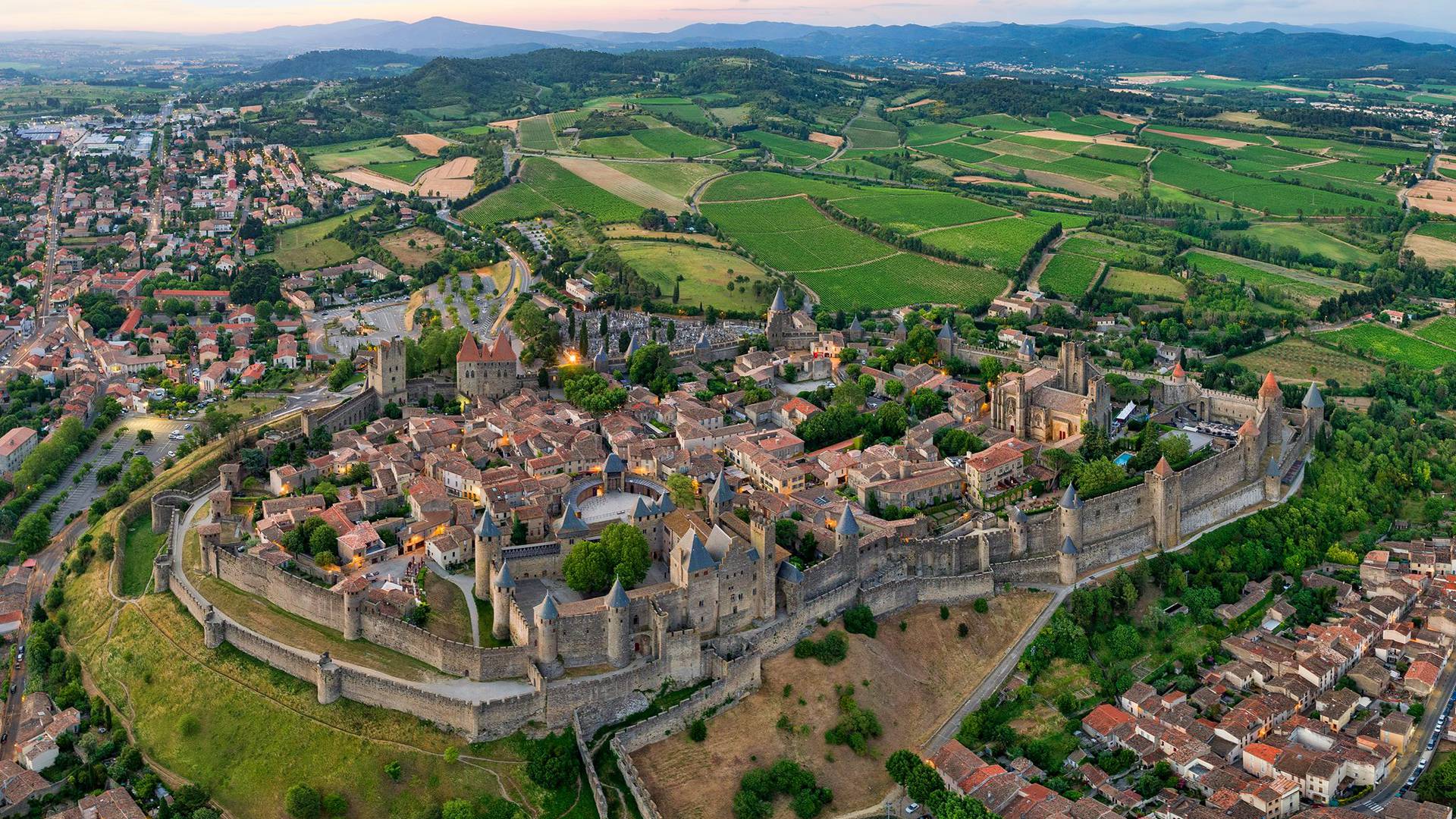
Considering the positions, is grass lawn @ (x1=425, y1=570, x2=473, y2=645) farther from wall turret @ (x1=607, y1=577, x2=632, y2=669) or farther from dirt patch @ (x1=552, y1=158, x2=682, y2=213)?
dirt patch @ (x1=552, y1=158, x2=682, y2=213)

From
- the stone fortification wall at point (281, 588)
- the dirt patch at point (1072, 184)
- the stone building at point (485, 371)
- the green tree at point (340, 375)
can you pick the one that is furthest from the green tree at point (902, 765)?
the dirt patch at point (1072, 184)

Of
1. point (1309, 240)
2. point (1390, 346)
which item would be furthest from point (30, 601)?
point (1309, 240)

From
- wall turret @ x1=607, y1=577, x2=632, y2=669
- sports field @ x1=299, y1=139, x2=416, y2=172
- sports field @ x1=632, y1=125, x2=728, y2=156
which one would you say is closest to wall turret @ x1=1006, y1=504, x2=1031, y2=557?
wall turret @ x1=607, y1=577, x2=632, y2=669

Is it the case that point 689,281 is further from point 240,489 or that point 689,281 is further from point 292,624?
point 292,624

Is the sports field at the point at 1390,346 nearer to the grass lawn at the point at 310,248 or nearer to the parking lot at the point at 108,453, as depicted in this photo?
the parking lot at the point at 108,453

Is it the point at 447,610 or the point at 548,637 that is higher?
the point at 548,637

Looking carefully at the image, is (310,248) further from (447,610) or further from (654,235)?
(447,610)
